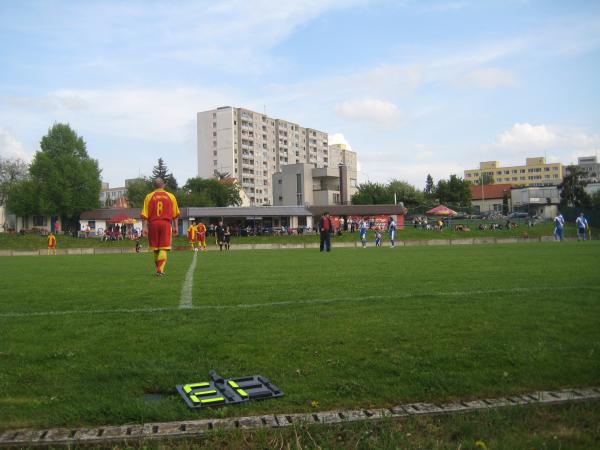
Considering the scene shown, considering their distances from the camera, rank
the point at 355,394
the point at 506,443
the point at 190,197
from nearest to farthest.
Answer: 1. the point at 506,443
2. the point at 355,394
3. the point at 190,197

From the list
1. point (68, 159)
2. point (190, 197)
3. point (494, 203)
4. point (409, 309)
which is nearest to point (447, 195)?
point (494, 203)

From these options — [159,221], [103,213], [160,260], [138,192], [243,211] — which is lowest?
[160,260]

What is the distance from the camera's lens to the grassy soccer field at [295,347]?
370cm

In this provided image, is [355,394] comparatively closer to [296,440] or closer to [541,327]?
[296,440]

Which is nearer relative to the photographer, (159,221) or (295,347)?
(295,347)

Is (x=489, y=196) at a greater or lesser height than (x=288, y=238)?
greater

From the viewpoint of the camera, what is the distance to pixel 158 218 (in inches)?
504

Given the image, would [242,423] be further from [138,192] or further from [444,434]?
[138,192]

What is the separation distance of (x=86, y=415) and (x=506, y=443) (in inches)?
99.5

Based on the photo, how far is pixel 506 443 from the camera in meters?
2.97

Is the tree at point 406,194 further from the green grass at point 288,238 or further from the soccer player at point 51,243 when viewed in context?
the soccer player at point 51,243

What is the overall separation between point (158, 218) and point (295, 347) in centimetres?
864

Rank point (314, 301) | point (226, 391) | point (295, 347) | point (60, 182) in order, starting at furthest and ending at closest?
1. point (60, 182)
2. point (314, 301)
3. point (295, 347)
4. point (226, 391)

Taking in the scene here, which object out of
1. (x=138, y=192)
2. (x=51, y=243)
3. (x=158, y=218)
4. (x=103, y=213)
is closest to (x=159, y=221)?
(x=158, y=218)
